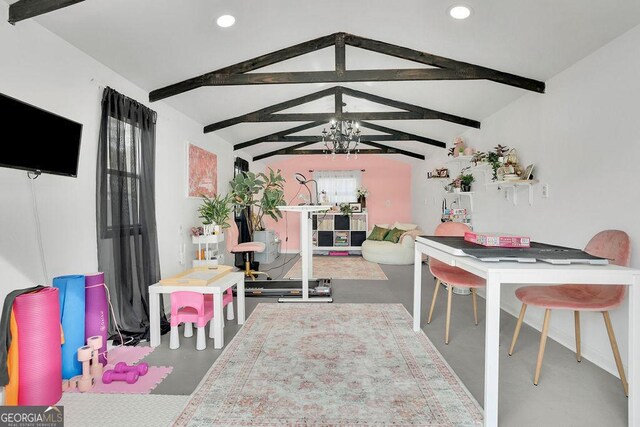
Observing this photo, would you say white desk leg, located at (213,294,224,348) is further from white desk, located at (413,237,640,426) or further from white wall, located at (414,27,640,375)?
white wall, located at (414,27,640,375)

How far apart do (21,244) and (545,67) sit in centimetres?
399

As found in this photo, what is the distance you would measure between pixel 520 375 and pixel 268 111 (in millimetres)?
3965

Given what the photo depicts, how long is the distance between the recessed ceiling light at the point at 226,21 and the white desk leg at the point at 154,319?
2162 millimetres

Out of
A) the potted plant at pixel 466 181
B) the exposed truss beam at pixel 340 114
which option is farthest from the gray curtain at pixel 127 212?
the potted plant at pixel 466 181

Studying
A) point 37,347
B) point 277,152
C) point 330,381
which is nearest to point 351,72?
point 330,381

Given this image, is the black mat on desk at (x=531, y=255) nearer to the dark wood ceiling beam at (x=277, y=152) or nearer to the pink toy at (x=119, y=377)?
the pink toy at (x=119, y=377)

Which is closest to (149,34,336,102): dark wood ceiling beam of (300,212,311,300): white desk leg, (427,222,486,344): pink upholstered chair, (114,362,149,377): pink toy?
(300,212,311,300): white desk leg

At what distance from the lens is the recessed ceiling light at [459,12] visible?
2.24 m

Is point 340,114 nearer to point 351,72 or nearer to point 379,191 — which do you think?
point 351,72

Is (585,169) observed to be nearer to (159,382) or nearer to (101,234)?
(159,382)

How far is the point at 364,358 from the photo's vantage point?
227 centimetres

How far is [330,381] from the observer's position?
1.97 meters

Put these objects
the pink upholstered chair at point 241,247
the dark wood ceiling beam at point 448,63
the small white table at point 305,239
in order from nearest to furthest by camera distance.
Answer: the dark wood ceiling beam at point 448,63
the small white table at point 305,239
the pink upholstered chair at point 241,247

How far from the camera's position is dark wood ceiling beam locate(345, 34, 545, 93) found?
292cm
